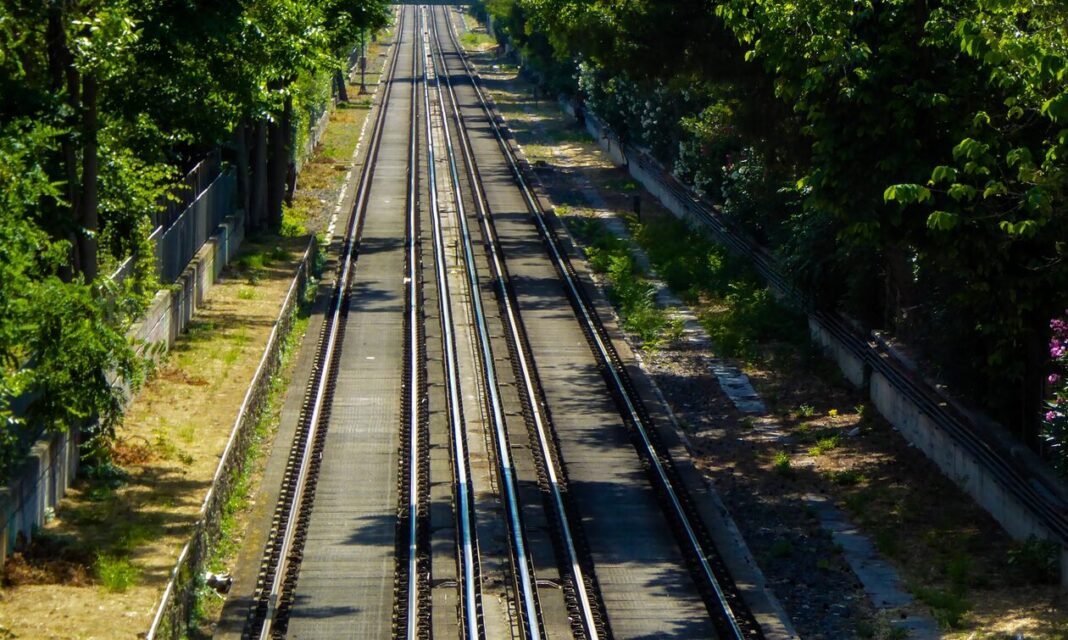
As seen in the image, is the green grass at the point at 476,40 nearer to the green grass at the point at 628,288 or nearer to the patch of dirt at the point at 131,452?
the green grass at the point at 628,288

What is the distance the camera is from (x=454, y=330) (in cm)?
2809

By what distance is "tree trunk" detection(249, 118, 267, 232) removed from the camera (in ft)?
118

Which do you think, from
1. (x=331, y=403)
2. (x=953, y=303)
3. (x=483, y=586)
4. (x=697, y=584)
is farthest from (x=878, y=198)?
(x=331, y=403)

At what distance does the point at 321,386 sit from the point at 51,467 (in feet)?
24.7

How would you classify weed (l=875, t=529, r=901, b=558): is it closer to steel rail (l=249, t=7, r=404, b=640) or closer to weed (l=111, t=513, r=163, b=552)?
steel rail (l=249, t=7, r=404, b=640)

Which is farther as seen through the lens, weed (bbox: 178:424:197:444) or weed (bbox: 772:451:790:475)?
weed (bbox: 178:424:197:444)

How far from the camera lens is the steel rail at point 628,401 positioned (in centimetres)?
1530

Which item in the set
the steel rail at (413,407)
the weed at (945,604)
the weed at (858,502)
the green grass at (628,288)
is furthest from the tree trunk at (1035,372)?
the green grass at (628,288)

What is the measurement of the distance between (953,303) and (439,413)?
7985 mm

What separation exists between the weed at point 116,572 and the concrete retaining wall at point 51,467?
86cm

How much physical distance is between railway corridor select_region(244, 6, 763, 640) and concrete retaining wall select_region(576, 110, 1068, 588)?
3.42 m

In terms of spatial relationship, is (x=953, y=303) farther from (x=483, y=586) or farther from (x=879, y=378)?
(x=483, y=586)

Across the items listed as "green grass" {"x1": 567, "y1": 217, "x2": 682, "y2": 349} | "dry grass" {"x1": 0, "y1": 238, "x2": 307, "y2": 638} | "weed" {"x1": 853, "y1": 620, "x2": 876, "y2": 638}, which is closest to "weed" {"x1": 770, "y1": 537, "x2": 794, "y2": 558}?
"weed" {"x1": 853, "y1": 620, "x2": 876, "y2": 638}

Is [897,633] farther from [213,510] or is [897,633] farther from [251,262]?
[251,262]
